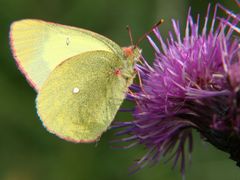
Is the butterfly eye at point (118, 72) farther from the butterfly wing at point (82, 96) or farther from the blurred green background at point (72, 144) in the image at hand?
the blurred green background at point (72, 144)

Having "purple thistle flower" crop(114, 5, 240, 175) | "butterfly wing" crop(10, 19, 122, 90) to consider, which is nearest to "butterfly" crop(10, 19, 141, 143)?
"butterfly wing" crop(10, 19, 122, 90)

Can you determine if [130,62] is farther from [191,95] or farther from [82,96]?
[191,95]

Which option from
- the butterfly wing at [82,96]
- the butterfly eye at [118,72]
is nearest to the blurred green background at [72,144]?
the butterfly wing at [82,96]

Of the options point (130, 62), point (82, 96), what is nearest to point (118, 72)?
point (130, 62)

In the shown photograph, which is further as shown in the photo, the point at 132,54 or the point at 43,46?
the point at 43,46

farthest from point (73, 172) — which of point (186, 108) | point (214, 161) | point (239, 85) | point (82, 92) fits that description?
point (239, 85)

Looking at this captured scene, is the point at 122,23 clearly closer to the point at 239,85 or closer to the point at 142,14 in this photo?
the point at 142,14

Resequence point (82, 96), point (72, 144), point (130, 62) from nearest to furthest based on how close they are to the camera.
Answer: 1. point (130, 62)
2. point (82, 96)
3. point (72, 144)

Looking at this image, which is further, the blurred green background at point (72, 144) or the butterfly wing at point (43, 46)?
the blurred green background at point (72, 144)
